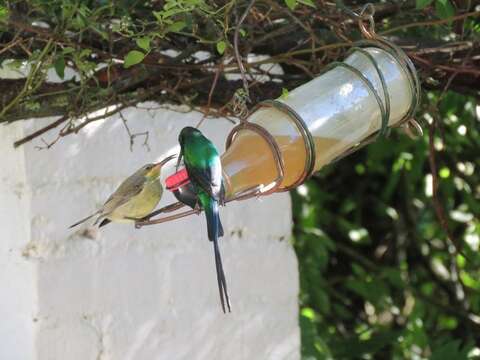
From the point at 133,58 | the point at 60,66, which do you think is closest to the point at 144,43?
the point at 133,58

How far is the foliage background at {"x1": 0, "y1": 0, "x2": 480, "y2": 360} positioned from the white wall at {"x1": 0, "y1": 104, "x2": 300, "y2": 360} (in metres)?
0.07

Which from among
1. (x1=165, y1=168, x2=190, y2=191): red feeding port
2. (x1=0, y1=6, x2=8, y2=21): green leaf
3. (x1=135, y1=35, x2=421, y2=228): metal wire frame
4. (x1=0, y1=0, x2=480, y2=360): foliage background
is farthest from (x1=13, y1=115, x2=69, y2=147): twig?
(x1=165, y1=168, x2=190, y2=191): red feeding port

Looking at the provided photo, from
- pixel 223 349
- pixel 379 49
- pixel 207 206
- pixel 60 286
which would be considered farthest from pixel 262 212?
pixel 207 206

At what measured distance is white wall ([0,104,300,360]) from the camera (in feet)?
6.13

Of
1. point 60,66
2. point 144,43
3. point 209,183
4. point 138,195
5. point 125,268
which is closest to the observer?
point 209,183

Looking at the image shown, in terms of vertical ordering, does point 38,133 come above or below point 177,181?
below

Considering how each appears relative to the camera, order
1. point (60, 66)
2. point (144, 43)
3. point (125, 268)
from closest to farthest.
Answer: point (144, 43) < point (60, 66) < point (125, 268)

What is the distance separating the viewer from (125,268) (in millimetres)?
2004

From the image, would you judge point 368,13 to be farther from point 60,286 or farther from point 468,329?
point 468,329

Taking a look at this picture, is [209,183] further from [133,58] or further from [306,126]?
[133,58]

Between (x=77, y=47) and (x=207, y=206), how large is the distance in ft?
2.24

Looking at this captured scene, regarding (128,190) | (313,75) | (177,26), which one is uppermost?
(177,26)

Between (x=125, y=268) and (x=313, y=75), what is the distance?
0.52 meters

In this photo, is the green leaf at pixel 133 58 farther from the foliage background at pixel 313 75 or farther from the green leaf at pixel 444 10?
the green leaf at pixel 444 10
